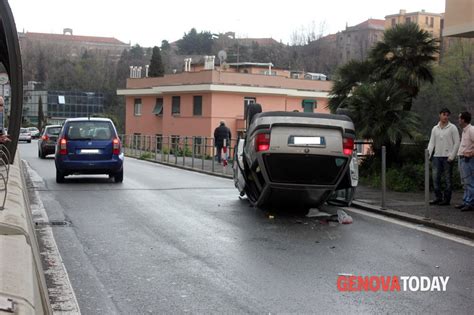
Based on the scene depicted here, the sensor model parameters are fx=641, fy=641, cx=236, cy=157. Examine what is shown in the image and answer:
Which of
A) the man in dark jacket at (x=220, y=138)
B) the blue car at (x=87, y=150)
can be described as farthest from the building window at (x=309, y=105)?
the blue car at (x=87, y=150)

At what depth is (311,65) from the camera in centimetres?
9944

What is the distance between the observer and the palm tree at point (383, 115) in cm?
1543

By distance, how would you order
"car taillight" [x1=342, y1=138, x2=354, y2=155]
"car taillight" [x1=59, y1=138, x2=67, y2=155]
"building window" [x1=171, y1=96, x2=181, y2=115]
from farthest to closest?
"building window" [x1=171, y1=96, x2=181, y2=115]
"car taillight" [x1=59, y1=138, x2=67, y2=155]
"car taillight" [x1=342, y1=138, x2=354, y2=155]

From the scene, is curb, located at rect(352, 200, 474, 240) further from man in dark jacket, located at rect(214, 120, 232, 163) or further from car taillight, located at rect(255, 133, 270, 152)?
man in dark jacket, located at rect(214, 120, 232, 163)

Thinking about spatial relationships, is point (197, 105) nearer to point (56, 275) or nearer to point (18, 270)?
point (56, 275)

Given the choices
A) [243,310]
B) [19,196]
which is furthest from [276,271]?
[19,196]

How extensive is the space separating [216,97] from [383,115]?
1509 inches

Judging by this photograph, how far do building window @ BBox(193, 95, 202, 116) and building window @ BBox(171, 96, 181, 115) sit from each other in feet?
7.38

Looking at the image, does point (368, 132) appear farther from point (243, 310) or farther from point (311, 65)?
point (311, 65)

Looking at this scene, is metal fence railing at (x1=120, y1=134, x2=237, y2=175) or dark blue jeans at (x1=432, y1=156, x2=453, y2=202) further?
metal fence railing at (x1=120, y1=134, x2=237, y2=175)

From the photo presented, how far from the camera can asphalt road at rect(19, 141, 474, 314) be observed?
5.61m

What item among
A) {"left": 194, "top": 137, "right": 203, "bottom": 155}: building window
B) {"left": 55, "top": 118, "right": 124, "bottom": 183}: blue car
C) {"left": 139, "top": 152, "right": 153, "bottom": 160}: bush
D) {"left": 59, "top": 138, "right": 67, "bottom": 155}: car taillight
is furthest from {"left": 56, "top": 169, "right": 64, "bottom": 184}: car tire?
{"left": 139, "top": 152, "right": 153, "bottom": 160}: bush

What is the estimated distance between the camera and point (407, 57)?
55.2 ft

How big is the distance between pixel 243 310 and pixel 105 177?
541 inches
